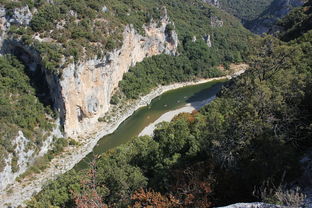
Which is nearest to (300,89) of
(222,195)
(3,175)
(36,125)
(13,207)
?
(222,195)

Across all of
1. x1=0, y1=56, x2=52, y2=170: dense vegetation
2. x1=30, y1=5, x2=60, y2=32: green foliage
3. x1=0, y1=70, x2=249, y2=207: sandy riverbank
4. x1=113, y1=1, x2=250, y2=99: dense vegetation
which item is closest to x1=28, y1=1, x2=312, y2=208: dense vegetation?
x1=0, y1=70, x2=249, y2=207: sandy riverbank

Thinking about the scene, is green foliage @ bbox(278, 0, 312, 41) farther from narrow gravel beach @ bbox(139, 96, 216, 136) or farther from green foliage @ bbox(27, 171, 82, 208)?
green foliage @ bbox(27, 171, 82, 208)

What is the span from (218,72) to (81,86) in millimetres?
36911

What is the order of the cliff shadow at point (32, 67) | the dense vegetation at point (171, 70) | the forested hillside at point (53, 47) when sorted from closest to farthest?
the forested hillside at point (53, 47) → the cliff shadow at point (32, 67) → the dense vegetation at point (171, 70)

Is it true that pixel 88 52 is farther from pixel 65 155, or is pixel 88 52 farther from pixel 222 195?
pixel 222 195

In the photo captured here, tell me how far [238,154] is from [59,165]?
23.3 metres

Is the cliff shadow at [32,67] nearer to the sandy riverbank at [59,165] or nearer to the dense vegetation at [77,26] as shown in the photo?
the dense vegetation at [77,26]

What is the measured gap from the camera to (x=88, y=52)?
37125 mm

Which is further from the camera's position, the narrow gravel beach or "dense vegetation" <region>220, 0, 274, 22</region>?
"dense vegetation" <region>220, 0, 274, 22</region>

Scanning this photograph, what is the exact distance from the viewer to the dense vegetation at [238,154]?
10.1m

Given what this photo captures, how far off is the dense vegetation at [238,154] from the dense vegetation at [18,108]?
12937 millimetres

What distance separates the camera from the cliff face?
35.0 m

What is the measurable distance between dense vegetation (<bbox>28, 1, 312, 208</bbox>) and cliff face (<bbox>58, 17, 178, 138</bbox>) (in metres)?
18.0

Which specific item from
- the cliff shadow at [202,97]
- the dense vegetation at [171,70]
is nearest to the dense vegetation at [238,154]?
the cliff shadow at [202,97]
